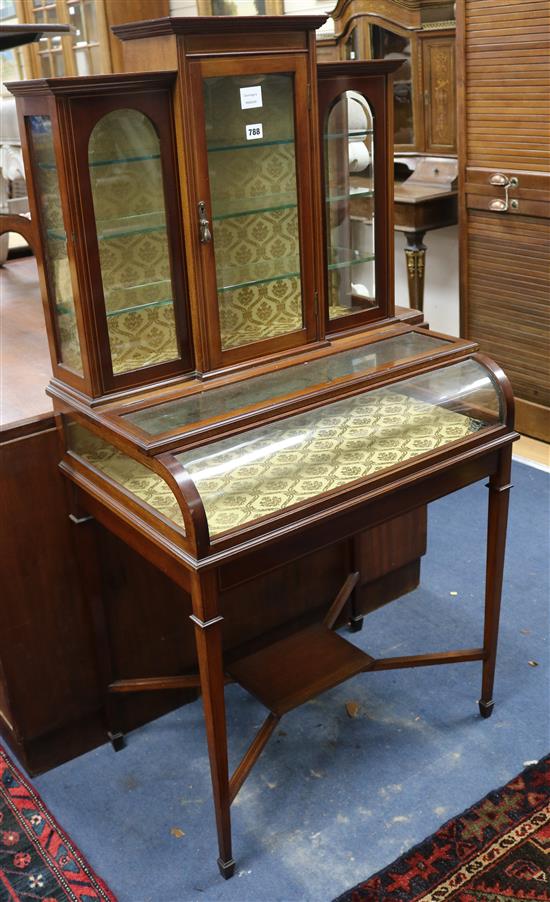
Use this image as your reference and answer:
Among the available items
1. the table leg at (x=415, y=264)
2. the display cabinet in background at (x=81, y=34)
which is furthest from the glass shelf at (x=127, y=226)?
the display cabinet in background at (x=81, y=34)

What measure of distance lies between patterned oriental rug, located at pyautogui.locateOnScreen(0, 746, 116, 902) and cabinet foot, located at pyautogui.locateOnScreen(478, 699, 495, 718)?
1.03 meters

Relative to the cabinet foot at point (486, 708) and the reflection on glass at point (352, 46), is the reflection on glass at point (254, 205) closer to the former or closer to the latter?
the cabinet foot at point (486, 708)

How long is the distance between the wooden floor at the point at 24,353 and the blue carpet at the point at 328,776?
3.04 ft

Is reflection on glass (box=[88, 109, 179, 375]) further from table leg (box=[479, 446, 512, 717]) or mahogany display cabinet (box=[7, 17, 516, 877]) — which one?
table leg (box=[479, 446, 512, 717])

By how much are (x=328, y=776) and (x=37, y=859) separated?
70 centimetres

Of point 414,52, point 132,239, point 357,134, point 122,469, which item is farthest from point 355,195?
point 414,52

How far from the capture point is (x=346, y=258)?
2449 millimetres

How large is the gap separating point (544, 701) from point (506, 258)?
6.71 ft

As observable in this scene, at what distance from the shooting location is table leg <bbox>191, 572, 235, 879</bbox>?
5.88 feet

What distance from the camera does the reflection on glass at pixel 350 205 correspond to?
2303 millimetres

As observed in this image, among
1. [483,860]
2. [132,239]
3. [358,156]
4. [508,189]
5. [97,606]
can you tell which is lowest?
[483,860]

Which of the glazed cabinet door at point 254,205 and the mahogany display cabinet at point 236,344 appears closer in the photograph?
the mahogany display cabinet at point 236,344

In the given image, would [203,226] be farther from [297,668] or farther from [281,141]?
[297,668]

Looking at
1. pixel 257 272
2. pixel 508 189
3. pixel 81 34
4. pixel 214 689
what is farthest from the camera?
pixel 81 34
